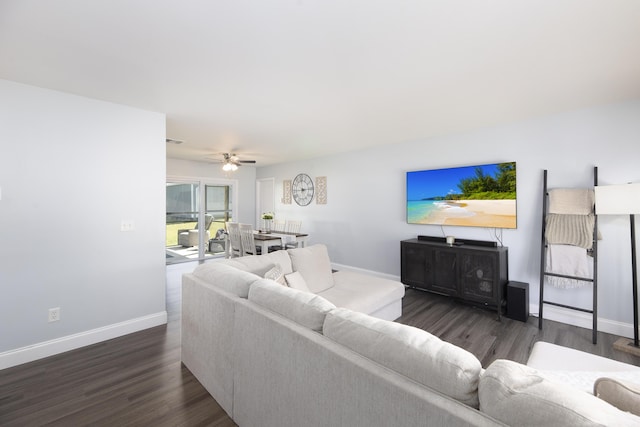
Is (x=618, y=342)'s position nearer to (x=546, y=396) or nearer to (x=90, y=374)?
(x=546, y=396)

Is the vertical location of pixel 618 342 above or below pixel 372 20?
below

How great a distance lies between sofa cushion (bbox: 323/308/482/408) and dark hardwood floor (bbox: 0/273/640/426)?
1.19 meters

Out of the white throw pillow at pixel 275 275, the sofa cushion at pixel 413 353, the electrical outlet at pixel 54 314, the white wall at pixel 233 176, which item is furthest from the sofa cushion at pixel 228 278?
the white wall at pixel 233 176

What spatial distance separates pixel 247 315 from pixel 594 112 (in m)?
4.20

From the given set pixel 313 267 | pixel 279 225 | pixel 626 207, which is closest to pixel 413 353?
pixel 313 267

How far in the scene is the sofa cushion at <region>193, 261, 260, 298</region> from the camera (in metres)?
1.87

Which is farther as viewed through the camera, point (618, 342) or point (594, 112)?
point (594, 112)

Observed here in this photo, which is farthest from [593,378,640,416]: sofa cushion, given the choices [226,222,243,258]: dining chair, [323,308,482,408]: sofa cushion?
[226,222,243,258]: dining chair

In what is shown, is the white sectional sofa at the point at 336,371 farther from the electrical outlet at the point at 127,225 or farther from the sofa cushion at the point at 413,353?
the electrical outlet at the point at 127,225

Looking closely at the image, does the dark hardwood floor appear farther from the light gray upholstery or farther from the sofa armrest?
the sofa armrest

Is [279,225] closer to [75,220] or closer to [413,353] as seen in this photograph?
[75,220]

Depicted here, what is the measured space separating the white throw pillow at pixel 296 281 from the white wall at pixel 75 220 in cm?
173

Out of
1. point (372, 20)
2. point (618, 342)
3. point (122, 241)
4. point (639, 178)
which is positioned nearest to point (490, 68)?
point (372, 20)

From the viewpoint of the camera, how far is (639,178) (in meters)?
2.90
